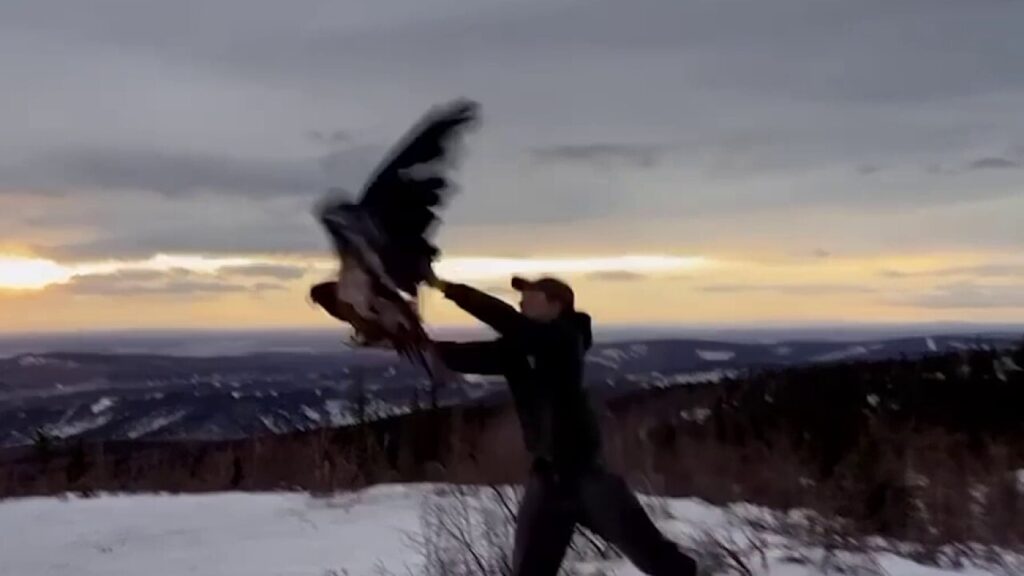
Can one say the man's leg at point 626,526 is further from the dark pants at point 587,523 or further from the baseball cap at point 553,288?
the baseball cap at point 553,288

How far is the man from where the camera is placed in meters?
5.59

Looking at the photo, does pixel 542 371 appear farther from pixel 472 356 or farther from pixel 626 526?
pixel 626 526

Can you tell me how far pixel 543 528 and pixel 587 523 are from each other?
0.17 metres

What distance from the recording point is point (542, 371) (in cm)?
561

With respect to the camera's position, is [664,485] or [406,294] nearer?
[406,294]

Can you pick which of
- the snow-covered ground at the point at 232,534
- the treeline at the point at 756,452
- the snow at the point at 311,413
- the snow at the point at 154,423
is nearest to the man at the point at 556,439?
the snow-covered ground at the point at 232,534

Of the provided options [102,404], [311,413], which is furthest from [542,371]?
[102,404]

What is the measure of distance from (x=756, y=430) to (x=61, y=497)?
692 cm

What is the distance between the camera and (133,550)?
35.1ft

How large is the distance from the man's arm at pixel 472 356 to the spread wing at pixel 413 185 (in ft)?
1.10

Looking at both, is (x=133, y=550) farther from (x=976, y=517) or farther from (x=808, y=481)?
(x=976, y=517)

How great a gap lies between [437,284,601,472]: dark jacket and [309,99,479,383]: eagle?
0.92ft

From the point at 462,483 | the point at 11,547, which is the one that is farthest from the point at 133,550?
the point at 462,483

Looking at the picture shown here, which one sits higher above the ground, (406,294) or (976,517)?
(406,294)
